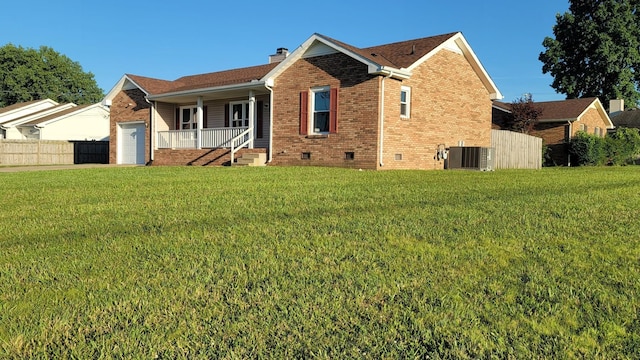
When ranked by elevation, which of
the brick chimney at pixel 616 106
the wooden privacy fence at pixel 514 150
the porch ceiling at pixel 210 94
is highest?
the brick chimney at pixel 616 106

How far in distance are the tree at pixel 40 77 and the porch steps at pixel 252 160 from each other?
182ft

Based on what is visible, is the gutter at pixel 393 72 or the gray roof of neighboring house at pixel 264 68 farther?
the gray roof of neighboring house at pixel 264 68

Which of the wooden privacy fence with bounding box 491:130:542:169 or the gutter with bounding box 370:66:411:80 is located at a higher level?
the gutter with bounding box 370:66:411:80

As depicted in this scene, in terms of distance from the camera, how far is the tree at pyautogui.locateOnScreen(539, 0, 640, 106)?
38844 millimetres

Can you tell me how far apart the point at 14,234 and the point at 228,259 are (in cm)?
260

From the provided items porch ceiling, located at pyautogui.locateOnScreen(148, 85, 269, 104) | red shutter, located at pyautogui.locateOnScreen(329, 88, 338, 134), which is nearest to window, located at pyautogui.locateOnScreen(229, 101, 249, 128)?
porch ceiling, located at pyautogui.locateOnScreen(148, 85, 269, 104)

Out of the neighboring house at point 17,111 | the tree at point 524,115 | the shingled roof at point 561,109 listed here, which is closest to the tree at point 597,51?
the shingled roof at point 561,109

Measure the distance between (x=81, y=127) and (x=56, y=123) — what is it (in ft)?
6.70

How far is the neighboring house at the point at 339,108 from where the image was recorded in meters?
16.4

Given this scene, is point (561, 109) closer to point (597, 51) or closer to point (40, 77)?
point (597, 51)

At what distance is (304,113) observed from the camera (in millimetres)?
17703

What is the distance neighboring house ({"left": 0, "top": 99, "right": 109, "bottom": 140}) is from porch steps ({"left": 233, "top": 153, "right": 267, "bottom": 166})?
79.0 feet

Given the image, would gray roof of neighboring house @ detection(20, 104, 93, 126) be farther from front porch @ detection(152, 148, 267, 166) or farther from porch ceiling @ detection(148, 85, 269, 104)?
front porch @ detection(152, 148, 267, 166)

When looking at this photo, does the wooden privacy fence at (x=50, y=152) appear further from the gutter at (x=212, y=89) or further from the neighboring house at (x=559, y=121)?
the neighboring house at (x=559, y=121)
